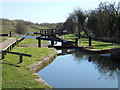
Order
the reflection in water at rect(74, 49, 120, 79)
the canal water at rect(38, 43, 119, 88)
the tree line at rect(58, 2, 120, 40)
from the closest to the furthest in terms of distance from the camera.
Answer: the canal water at rect(38, 43, 119, 88)
the reflection in water at rect(74, 49, 120, 79)
the tree line at rect(58, 2, 120, 40)

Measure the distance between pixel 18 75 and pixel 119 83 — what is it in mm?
4538

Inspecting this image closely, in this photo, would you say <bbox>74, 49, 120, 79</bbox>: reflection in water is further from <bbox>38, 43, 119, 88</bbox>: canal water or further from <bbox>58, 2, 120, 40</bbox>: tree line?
<bbox>58, 2, 120, 40</bbox>: tree line

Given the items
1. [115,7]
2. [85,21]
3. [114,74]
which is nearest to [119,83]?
[114,74]

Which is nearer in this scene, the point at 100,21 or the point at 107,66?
the point at 107,66

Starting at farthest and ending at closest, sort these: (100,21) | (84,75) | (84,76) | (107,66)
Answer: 1. (100,21)
2. (107,66)
3. (84,75)
4. (84,76)

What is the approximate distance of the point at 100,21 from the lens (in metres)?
29.6

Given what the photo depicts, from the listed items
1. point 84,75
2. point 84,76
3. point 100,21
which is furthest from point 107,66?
point 100,21

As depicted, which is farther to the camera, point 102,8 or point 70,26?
point 70,26

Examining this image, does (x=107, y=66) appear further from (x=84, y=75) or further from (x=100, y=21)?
(x=100, y=21)

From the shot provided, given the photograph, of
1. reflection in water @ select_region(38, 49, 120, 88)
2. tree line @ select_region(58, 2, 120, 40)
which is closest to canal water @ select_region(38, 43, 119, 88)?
reflection in water @ select_region(38, 49, 120, 88)

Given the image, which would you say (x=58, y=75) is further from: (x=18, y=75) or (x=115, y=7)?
(x=115, y=7)

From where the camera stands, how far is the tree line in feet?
75.8

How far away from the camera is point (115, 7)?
25.9m

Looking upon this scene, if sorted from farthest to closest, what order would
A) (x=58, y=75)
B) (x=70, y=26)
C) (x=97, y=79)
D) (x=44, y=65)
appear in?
(x=70, y=26) < (x=44, y=65) < (x=58, y=75) < (x=97, y=79)
